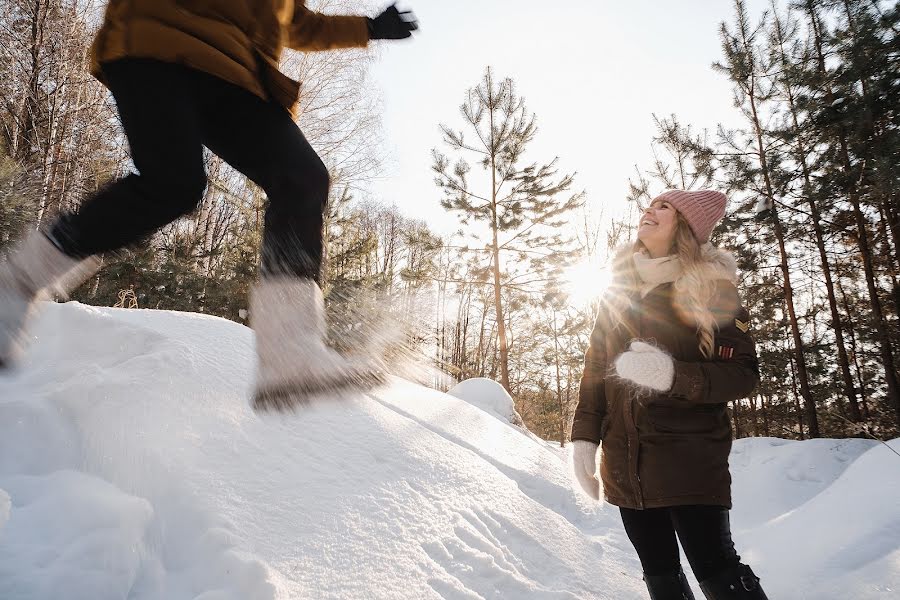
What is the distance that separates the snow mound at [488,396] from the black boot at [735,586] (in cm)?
614

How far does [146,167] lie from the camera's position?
3.19 ft

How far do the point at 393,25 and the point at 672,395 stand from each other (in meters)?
1.30

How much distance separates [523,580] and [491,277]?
34.6 feet

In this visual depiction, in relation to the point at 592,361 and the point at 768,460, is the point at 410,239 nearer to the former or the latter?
the point at 768,460

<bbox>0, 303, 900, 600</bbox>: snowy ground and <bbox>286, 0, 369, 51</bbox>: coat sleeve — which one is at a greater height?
<bbox>286, 0, 369, 51</bbox>: coat sleeve

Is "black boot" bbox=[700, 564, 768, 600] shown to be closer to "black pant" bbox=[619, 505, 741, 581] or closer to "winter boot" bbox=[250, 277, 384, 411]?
"black pant" bbox=[619, 505, 741, 581]

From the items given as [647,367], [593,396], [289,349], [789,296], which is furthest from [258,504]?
[789,296]

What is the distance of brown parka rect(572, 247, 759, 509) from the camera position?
3.92ft

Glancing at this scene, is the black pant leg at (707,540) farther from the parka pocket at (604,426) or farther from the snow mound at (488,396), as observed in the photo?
the snow mound at (488,396)

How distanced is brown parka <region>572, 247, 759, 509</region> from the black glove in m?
1.09

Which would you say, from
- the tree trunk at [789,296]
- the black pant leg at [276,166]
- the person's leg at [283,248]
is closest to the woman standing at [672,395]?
the person's leg at [283,248]

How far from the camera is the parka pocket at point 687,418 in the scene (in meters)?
1.24

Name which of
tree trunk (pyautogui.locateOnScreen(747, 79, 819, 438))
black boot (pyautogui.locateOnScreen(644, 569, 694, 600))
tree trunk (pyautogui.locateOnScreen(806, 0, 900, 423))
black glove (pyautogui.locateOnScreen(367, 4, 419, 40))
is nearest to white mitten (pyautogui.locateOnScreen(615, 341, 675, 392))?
black boot (pyautogui.locateOnScreen(644, 569, 694, 600))

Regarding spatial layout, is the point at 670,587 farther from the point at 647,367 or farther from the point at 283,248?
the point at 283,248
